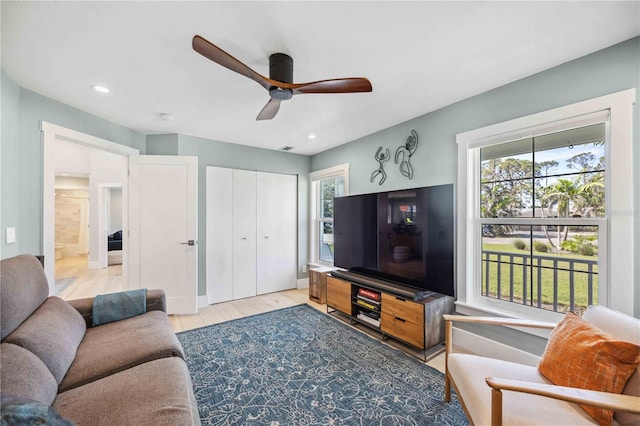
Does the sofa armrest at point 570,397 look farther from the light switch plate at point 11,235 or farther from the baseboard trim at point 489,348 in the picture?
the light switch plate at point 11,235

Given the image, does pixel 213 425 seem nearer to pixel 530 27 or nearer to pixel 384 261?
pixel 384 261

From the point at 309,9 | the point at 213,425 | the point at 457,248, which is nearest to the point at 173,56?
the point at 309,9

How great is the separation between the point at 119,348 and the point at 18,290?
597 mm

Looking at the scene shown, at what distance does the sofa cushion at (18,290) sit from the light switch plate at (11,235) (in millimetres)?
756

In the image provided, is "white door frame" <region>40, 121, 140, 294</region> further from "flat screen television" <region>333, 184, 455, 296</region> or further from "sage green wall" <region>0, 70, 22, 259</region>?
"flat screen television" <region>333, 184, 455, 296</region>

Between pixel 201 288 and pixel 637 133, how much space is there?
15.2 feet

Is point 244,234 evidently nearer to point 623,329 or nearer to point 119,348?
point 119,348

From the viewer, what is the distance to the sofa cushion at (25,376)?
3.14 feet

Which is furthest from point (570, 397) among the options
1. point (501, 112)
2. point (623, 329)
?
point (501, 112)

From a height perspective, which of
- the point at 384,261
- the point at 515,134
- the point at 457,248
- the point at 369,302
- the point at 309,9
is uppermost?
the point at 309,9

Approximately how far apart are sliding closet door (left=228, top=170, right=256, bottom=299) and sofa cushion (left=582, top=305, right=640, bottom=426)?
153 inches

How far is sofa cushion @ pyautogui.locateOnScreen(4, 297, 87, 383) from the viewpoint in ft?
4.08

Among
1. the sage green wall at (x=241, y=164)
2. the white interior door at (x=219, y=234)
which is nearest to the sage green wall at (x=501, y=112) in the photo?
the sage green wall at (x=241, y=164)

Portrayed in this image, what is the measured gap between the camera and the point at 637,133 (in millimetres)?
1675
